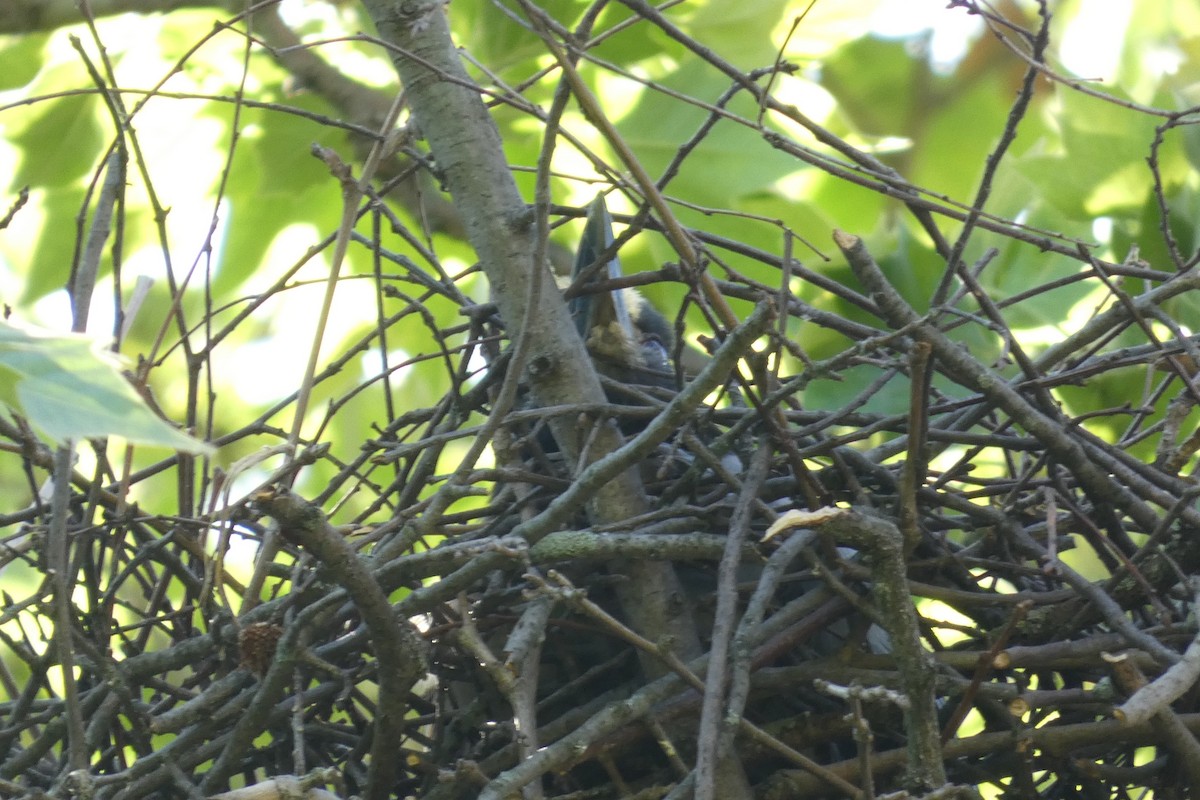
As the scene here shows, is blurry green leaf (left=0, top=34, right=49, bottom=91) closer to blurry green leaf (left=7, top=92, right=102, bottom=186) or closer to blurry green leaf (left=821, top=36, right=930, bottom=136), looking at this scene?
blurry green leaf (left=7, top=92, right=102, bottom=186)

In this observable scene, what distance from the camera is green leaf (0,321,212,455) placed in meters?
0.50

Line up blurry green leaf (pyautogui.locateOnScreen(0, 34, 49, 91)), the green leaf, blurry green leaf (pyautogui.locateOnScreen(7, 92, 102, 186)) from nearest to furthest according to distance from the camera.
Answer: the green leaf, blurry green leaf (pyautogui.locateOnScreen(7, 92, 102, 186)), blurry green leaf (pyautogui.locateOnScreen(0, 34, 49, 91))

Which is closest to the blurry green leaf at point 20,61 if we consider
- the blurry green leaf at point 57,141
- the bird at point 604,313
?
the blurry green leaf at point 57,141

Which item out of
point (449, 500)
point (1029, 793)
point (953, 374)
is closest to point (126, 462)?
point (449, 500)

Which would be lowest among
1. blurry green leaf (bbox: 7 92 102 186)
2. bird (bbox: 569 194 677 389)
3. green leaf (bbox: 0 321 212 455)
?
green leaf (bbox: 0 321 212 455)

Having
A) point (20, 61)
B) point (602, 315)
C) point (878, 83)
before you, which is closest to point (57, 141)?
point (20, 61)

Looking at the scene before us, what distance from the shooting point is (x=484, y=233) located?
115 cm

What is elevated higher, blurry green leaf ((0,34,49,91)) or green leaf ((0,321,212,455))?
blurry green leaf ((0,34,49,91))

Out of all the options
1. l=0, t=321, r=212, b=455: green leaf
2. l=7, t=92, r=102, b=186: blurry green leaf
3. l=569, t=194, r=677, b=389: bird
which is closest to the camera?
l=0, t=321, r=212, b=455: green leaf

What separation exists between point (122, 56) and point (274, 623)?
190 centimetres

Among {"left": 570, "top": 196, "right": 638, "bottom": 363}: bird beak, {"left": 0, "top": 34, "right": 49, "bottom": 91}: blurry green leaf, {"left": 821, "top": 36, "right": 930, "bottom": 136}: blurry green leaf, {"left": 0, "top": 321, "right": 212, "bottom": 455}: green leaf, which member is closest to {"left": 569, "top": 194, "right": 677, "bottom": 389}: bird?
{"left": 570, "top": 196, "right": 638, "bottom": 363}: bird beak

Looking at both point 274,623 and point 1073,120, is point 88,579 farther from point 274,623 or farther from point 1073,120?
point 1073,120

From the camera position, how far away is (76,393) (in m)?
0.54

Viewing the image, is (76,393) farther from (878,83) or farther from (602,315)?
(878,83)
